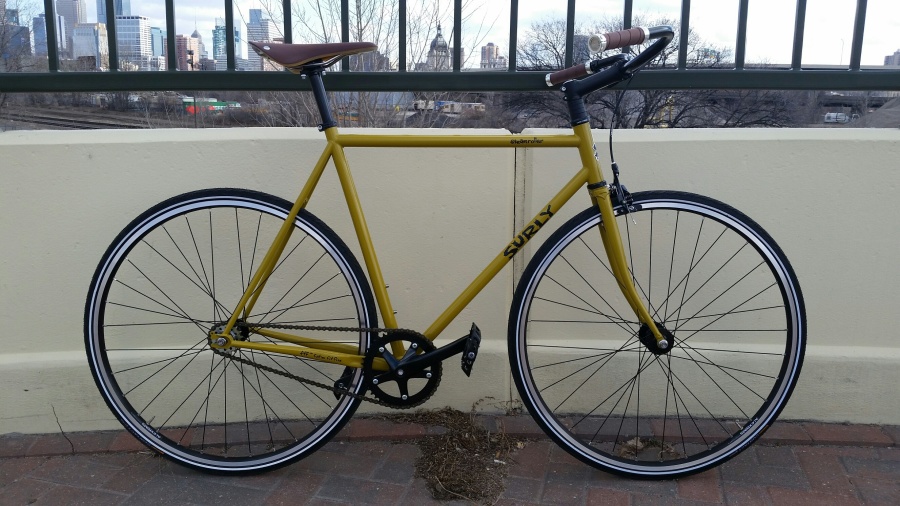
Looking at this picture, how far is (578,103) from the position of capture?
104 inches

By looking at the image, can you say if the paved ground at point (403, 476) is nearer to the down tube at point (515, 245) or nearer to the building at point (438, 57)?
the down tube at point (515, 245)

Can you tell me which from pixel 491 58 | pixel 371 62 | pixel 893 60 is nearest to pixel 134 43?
pixel 371 62

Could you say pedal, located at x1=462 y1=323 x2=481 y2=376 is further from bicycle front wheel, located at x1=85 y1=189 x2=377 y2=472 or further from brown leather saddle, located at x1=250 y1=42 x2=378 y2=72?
brown leather saddle, located at x1=250 y1=42 x2=378 y2=72

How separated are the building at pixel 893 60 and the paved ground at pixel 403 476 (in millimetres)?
1570

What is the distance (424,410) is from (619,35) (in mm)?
1763

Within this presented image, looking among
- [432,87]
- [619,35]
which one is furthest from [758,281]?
[432,87]

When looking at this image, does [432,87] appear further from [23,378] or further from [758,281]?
[23,378]

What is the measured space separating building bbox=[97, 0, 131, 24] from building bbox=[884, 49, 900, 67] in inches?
128

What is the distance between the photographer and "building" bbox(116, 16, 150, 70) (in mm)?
3320

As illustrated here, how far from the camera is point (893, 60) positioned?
3.38 meters

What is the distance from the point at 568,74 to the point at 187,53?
1.70m

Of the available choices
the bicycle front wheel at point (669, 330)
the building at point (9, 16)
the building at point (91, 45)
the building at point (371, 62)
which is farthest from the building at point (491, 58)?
the building at point (9, 16)

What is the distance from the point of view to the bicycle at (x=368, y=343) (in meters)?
2.84

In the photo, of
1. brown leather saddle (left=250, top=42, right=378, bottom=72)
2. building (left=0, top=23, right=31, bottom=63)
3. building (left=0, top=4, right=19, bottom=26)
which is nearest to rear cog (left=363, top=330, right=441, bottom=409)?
brown leather saddle (left=250, top=42, right=378, bottom=72)
